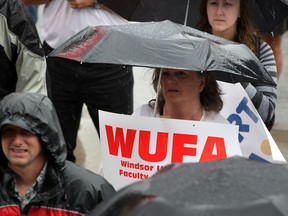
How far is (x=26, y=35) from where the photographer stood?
18.8 ft

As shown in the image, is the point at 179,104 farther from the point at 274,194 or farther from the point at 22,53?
the point at 274,194

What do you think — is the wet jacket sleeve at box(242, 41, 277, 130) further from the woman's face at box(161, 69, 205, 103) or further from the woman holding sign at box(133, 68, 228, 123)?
the woman's face at box(161, 69, 205, 103)

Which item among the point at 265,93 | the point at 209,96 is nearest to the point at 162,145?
the point at 209,96

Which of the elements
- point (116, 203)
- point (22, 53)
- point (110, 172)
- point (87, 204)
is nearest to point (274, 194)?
point (116, 203)

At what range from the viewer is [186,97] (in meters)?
5.39

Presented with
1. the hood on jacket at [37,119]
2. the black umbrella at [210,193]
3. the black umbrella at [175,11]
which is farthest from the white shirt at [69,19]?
the black umbrella at [210,193]

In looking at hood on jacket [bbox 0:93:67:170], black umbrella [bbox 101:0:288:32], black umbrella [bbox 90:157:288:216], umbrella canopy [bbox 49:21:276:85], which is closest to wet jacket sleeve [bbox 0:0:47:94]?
umbrella canopy [bbox 49:21:276:85]

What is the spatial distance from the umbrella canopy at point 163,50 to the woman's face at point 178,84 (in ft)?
0.80

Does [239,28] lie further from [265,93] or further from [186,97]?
[186,97]

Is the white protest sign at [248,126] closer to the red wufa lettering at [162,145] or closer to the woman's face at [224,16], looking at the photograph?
the red wufa lettering at [162,145]

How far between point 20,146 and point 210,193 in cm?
177

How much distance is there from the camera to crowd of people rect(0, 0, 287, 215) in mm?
4449

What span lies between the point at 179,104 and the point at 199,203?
8.67ft

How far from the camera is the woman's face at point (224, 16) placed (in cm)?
609
